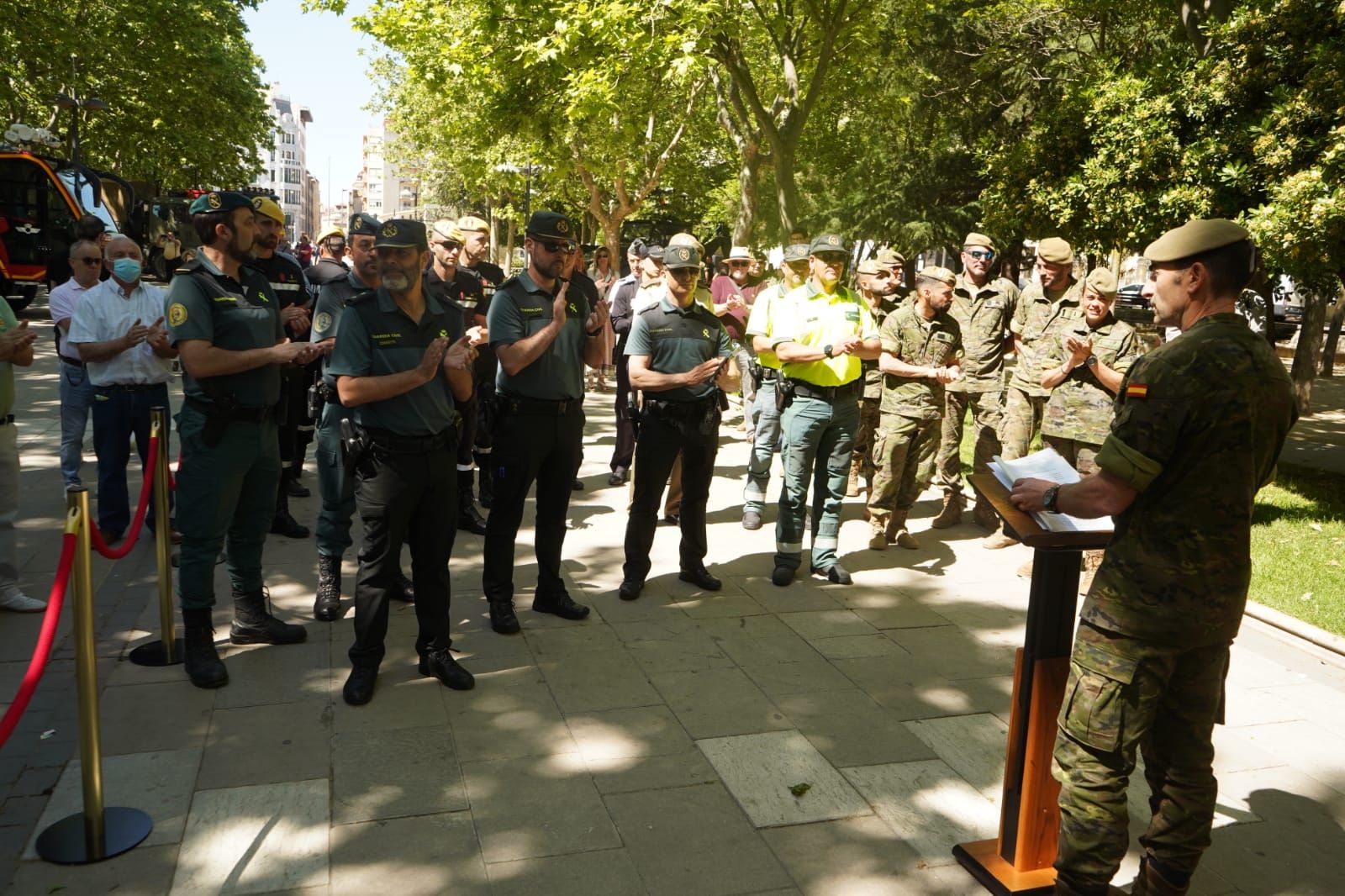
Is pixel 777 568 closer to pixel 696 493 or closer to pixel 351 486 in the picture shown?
pixel 696 493

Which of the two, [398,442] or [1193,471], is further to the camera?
[398,442]

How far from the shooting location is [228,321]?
15.9ft

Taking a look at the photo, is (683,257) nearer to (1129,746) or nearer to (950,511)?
(950,511)

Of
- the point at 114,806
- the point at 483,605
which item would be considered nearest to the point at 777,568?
the point at 483,605

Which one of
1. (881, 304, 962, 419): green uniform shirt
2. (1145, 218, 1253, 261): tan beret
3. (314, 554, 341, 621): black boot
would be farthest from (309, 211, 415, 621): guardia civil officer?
(1145, 218, 1253, 261): tan beret

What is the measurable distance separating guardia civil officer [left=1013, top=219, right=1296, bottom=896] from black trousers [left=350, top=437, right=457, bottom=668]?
2619 millimetres

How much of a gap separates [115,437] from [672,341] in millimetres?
3635

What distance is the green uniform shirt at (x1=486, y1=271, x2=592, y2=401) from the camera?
18.1 ft

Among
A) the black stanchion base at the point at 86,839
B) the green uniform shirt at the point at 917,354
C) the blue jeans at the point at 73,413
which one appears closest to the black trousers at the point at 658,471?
the green uniform shirt at the point at 917,354

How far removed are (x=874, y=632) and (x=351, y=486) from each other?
294 cm

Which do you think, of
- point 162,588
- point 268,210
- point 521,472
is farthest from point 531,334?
point 162,588

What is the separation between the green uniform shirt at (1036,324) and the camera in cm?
723

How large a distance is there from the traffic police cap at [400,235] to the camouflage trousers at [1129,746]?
3089 millimetres

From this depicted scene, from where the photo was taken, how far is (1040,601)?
11.0 feet
